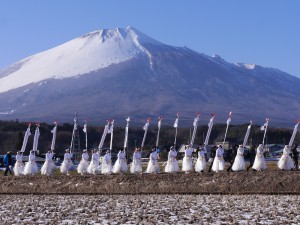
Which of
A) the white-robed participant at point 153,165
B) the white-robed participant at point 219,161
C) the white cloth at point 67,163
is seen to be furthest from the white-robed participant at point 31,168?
the white-robed participant at point 219,161

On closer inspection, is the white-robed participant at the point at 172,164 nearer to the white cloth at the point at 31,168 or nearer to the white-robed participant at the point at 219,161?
the white-robed participant at the point at 219,161

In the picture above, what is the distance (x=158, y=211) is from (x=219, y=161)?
676 inches

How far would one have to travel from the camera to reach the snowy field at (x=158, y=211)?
2262cm

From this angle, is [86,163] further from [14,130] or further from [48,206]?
[14,130]

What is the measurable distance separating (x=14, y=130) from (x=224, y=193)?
92.9 meters

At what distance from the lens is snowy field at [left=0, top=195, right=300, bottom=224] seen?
22.6m

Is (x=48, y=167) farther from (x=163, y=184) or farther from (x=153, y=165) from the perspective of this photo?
(x=163, y=184)

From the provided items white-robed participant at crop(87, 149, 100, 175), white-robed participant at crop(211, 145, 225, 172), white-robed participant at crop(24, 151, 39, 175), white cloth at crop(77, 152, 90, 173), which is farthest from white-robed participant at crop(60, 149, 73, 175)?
white-robed participant at crop(211, 145, 225, 172)

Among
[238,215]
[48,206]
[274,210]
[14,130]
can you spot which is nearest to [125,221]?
[238,215]

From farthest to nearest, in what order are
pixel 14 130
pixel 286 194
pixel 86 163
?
pixel 14 130
pixel 86 163
pixel 286 194

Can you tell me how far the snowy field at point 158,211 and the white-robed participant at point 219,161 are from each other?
9368 mm

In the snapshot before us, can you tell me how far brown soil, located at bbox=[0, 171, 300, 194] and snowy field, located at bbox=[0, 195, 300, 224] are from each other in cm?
390

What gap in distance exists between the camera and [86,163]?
46500 millimetres

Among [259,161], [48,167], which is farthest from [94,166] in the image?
[259,161]
